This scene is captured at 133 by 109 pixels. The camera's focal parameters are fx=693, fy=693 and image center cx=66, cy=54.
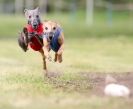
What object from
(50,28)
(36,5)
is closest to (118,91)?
(50,28)

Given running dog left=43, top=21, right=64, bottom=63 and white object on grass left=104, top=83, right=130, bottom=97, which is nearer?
white object on grass left=104, top=83, right=130, bottom=97

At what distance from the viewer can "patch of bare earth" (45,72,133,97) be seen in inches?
448

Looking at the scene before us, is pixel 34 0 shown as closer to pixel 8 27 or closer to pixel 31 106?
pixel 8 27

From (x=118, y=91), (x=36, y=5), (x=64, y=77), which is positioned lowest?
(x=36, y=5)

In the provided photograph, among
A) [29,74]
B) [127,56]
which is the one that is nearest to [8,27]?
[127,56]

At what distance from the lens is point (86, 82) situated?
12.5 m

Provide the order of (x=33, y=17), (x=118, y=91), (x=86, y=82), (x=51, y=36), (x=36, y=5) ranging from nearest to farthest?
(x=118, y=91), (x=86, y=82), (x=33, y=17), (x=51, y=36), (x=36, y=5)

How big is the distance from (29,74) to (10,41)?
46.2ft

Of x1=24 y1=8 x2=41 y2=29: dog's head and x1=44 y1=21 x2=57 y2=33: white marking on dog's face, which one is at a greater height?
x1=24 y1=8 x2=41 y2=29: dog's head

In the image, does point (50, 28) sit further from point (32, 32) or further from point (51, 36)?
point (32, 32)

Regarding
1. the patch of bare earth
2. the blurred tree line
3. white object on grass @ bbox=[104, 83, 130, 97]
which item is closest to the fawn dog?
the patch of bare earth

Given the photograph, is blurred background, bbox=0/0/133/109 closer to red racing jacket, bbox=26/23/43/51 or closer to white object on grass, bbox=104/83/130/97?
white object on grass, bbox=104/83/130/97

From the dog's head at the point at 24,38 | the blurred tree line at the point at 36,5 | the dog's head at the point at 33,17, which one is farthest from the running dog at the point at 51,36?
the blurred tree line at the point at 36,5

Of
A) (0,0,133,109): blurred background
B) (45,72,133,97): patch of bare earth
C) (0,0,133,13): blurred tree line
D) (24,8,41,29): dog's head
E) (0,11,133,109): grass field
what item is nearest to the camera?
(0,11,133,109): grass field
